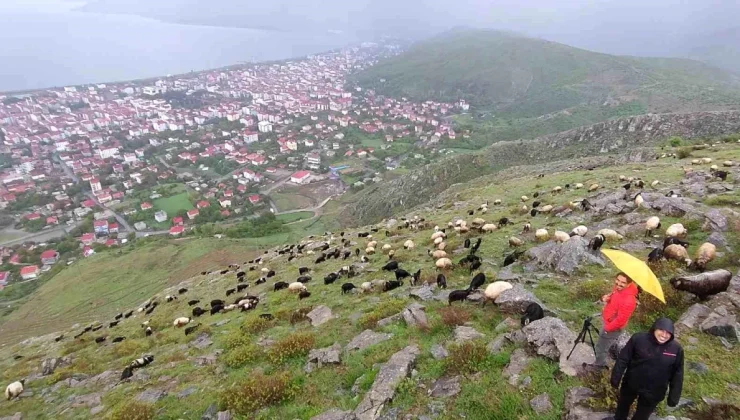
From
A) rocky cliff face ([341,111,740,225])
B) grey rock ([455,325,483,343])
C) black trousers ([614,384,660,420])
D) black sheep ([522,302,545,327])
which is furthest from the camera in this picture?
rocky cliff face ([341,111,740,225])

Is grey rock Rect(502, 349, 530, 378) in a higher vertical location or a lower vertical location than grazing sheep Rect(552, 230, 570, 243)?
higher

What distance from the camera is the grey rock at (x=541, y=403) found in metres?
6.60

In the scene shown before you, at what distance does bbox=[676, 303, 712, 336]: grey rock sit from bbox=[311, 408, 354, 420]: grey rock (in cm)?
692

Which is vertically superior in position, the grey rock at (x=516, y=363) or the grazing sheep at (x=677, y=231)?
the grazing sheep at (x=677, y=231)

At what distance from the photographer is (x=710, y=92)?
12812 cm

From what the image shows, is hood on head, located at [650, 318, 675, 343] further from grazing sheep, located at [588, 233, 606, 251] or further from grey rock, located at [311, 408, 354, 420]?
grazing sheep, located at [588, 233, 606, 251]

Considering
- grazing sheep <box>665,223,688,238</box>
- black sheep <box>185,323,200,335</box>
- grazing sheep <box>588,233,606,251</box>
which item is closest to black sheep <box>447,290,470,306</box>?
grazing sheep <box>588,233,606,251</box>

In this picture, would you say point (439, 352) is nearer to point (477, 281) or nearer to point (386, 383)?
point (386, 383)

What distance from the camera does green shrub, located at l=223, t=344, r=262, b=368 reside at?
1101cm

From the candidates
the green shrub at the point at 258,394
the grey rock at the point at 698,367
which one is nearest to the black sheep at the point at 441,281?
the green shrub at the point at 258,394

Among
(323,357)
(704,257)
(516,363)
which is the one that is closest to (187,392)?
(323,357)

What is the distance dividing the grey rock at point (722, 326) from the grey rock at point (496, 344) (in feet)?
12.6

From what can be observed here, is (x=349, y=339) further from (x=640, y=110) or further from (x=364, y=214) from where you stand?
(x=640, y=110)

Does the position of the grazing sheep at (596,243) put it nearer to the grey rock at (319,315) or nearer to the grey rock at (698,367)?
the grey rock at (698,367)
